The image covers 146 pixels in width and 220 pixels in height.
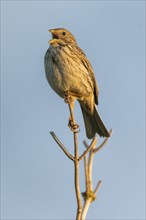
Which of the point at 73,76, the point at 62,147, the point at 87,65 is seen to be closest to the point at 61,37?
the point at 87,65

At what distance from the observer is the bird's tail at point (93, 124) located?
307 inches

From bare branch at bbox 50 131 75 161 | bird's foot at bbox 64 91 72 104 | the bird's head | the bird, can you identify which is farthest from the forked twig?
the bird's head

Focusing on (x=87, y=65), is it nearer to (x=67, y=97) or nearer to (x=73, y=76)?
(x=73, y=76)

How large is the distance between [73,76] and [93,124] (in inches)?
50.2

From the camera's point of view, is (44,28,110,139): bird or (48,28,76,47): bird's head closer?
(44,28,110,139): bird

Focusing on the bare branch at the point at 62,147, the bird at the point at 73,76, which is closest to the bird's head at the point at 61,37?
the bird at the point at 73,76

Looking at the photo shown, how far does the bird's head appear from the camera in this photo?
7408 mm

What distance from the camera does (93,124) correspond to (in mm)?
8039

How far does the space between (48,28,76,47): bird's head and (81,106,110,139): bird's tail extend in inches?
48.2

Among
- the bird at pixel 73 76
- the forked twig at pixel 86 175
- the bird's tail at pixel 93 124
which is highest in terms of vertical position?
the bird at pixel 73 76

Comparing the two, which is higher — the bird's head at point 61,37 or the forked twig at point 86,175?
the bird's head at point 61,37

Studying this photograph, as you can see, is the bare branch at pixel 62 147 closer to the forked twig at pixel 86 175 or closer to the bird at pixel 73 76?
the forked twig at pixel 86 175

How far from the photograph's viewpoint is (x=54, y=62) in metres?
6.93

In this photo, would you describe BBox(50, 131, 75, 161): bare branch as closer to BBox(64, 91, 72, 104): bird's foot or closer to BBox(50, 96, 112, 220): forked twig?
BBox(50, 96, 112, 220): forked twig
